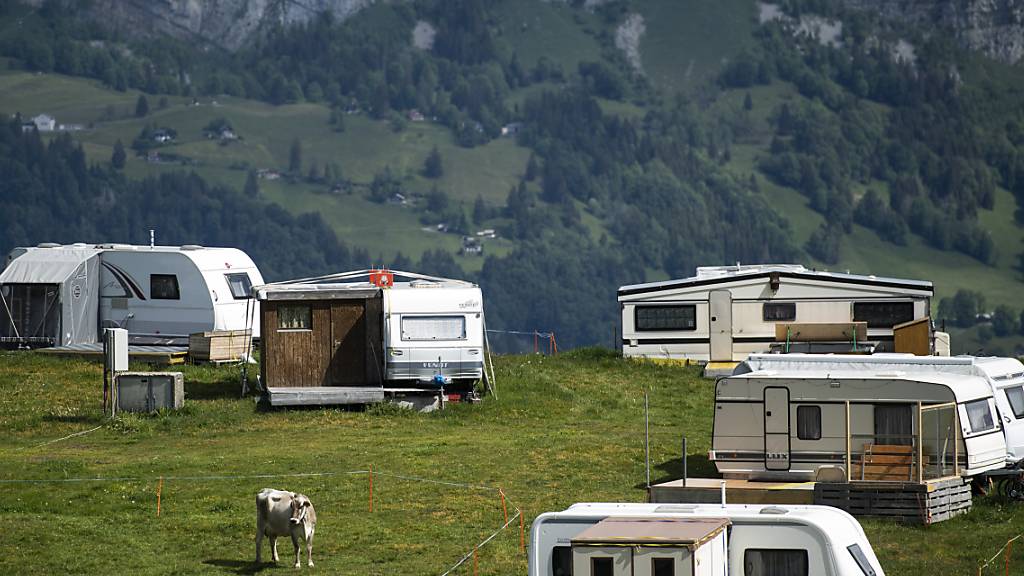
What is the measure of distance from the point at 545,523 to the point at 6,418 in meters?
22.7

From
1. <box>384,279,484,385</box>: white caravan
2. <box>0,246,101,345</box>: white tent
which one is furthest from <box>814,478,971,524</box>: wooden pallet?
<box>0,246,101,345</box>: white tent

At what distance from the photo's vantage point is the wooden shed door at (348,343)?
41969 millimetres

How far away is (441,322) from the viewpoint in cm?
4181

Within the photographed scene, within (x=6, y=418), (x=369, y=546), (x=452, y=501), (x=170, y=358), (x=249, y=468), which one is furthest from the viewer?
(x=170, y=358)

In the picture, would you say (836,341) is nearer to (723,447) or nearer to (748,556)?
(723,447)

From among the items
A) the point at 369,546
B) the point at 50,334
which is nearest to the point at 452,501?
the point at 369,546

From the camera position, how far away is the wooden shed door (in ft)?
138

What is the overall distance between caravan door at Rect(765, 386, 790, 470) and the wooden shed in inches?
526

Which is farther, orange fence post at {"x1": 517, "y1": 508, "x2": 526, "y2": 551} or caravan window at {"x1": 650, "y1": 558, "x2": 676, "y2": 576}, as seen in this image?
orange fence post at {"x1": 517, "y1": 508, "x2": 526, "y2": 551}

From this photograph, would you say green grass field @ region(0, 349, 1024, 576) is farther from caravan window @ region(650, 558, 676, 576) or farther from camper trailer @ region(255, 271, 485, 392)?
caravan window @ region(650, 558, 676, 576)

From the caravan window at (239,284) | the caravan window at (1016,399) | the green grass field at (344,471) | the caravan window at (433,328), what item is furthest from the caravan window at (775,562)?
the caravan window at (239,284)

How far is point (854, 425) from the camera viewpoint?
1194 inches

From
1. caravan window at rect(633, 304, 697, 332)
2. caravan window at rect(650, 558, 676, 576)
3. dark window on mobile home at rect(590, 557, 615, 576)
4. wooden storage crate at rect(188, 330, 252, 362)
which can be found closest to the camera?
caravan window at rect(650, 558, 676, 576)

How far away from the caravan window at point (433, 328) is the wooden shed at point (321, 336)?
70cm
